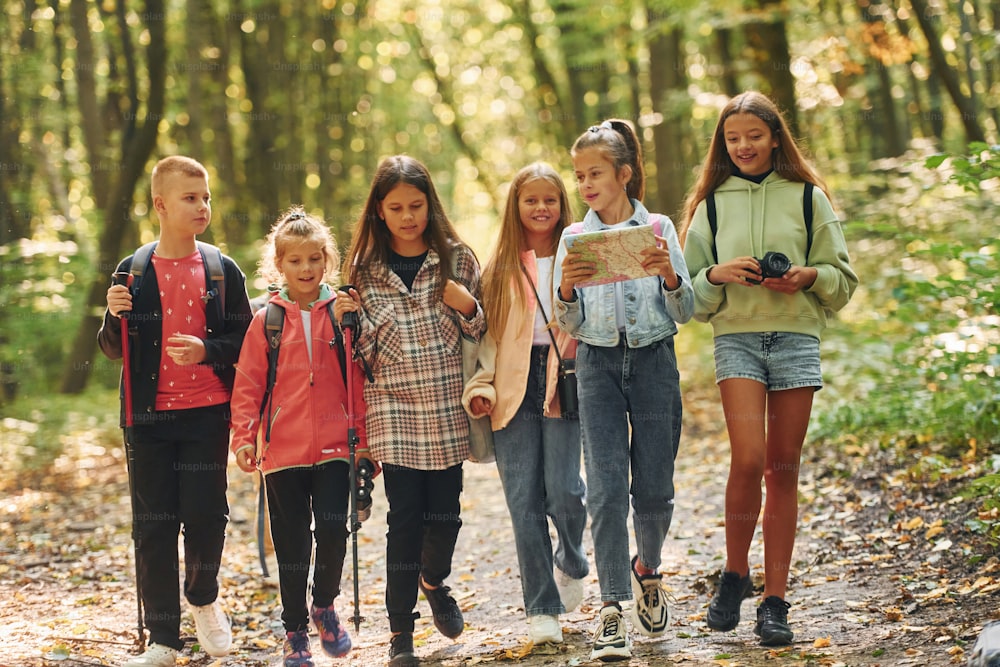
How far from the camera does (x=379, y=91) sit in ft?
95.2

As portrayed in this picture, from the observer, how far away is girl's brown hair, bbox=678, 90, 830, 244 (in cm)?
492

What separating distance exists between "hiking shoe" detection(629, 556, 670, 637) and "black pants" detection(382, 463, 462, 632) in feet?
3.07

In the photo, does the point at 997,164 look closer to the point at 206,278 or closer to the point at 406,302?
the point at 406,302

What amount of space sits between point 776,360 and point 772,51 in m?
7.70

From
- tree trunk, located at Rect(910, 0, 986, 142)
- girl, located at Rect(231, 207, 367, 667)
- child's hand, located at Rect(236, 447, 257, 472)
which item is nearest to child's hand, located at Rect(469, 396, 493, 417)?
girl, located at Rect(231, 207, 367, 667)

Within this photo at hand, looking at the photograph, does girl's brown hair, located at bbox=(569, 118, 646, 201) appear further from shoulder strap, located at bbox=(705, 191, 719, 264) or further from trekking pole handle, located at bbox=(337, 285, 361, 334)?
trekking pole handle, located at bbox=(337, 285, 361, 334)

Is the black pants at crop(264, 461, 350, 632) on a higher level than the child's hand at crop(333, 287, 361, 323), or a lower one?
lower

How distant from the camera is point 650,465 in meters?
4.82

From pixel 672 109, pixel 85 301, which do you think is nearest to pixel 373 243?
pixel 85 301

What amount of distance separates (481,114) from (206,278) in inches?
1183

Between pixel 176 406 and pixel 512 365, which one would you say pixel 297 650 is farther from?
pixel 512 365

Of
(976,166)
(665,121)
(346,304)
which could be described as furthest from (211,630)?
A: (665,121)

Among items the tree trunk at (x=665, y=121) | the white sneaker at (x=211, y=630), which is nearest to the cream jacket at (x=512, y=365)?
the white sneaker at (x=211, y=630)

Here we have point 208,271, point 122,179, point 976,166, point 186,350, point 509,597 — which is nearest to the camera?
point 186,350
